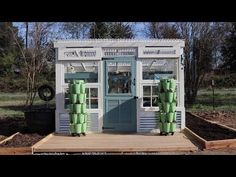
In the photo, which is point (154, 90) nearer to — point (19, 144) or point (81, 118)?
point (81, 118)

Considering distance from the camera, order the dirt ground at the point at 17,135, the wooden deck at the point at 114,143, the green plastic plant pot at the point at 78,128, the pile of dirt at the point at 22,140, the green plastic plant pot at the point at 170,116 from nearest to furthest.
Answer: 1. the wooden deck at the point at 114,143
2. the pile of dirt at the point at 22,140
3. the dirt ground at the point at 17,135
4. the green plastic plant pot at the point at 170,116
5. the green plastic plant pot at the point at 78,128

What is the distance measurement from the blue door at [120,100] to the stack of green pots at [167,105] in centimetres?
99

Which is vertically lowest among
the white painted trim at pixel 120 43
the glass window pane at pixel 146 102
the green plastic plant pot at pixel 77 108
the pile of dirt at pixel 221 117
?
the pile of dirt at pixel 221 117

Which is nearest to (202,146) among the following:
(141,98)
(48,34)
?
(141,98)

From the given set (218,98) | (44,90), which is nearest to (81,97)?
(44,90)

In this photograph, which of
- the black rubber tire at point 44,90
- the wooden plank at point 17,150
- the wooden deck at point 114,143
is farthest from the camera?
the black rubber tire at point 44,90

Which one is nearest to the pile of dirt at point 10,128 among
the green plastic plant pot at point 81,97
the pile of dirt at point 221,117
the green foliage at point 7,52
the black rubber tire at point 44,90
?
the black rubber tire at point 44,90

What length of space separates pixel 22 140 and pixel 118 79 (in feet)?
9.46

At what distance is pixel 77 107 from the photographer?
9.42 meters

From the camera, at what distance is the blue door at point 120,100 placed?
33.9 feet

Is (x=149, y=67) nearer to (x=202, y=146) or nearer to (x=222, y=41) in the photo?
(x=202, y=146)

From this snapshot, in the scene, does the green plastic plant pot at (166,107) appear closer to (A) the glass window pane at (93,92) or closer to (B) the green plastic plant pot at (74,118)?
(A) the glass window pane at (93,92)

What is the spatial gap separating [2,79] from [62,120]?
1395cm
